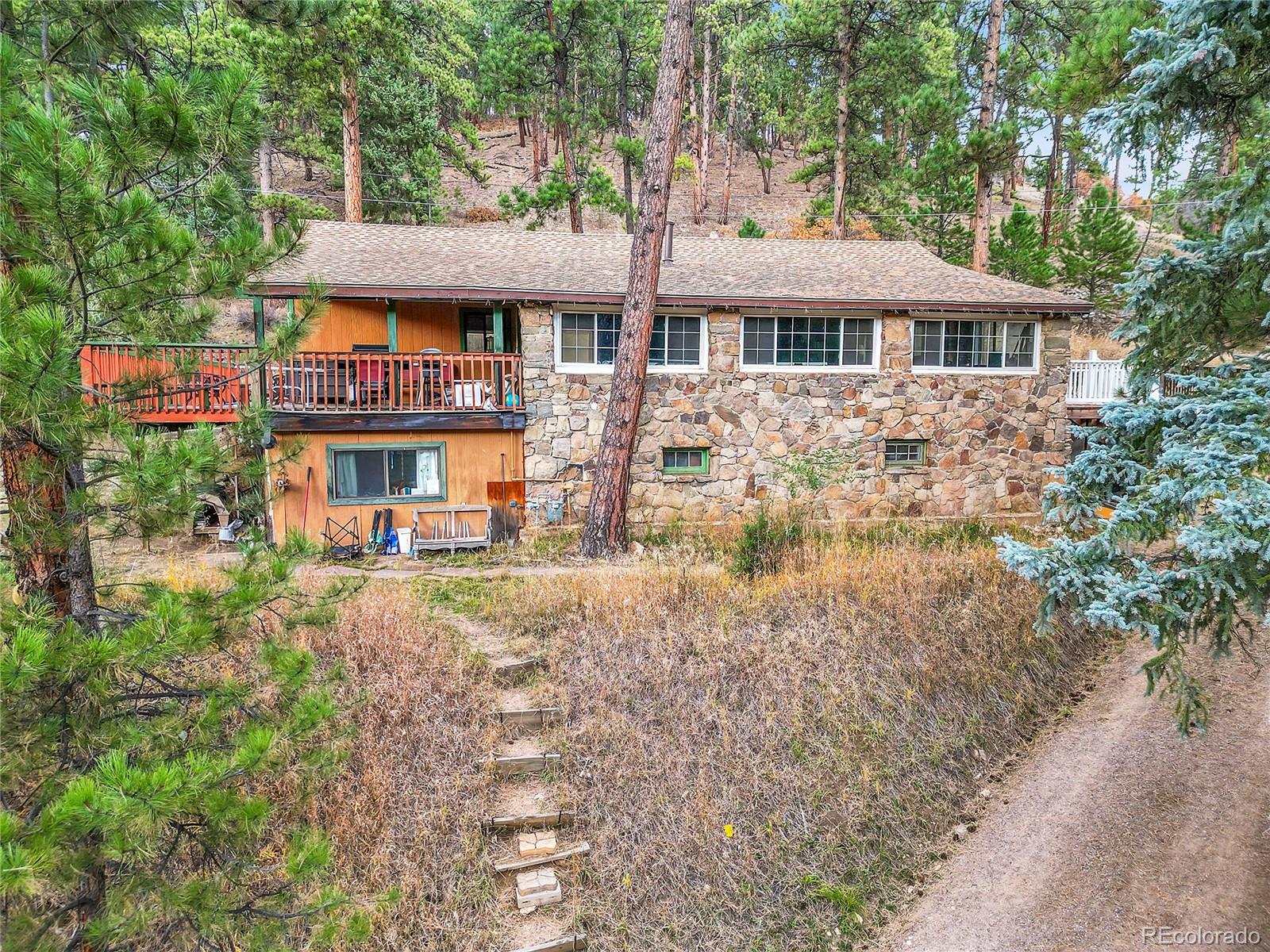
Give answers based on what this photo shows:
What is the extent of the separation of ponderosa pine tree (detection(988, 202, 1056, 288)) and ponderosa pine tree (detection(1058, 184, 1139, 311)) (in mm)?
693

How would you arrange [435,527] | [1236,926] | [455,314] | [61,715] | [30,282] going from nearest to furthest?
[30,282]
[61,715]
[1236,926]
[435,527]
[455,314]

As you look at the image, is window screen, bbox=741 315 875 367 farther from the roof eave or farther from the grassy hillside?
the grassy hillside

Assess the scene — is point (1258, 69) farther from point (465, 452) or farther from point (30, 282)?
point (465, 452)

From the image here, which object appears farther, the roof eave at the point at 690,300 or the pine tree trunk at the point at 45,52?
the roof eave at the point at 690,300

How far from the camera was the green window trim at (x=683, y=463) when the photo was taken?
12.6 metres

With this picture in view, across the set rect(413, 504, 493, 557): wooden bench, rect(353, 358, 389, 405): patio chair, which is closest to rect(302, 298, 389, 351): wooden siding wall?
rect(353, 358, 389, 405): patio chair

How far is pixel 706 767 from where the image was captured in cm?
598

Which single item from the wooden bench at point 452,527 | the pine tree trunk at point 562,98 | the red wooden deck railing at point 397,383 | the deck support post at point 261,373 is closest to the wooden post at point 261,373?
the deck support post at point 261,373

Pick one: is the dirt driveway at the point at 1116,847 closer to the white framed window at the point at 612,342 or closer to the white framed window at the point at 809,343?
the white framed window at the point at 809,343

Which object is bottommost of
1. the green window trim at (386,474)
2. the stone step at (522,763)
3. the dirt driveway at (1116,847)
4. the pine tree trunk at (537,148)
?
the dirt driveway at (1116,847)

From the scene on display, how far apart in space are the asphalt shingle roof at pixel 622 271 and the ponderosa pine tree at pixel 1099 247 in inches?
289

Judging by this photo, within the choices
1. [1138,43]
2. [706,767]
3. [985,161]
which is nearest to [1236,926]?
[706,767]

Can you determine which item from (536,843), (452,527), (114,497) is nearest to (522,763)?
(536,843)

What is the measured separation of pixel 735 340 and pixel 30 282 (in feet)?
35.7
